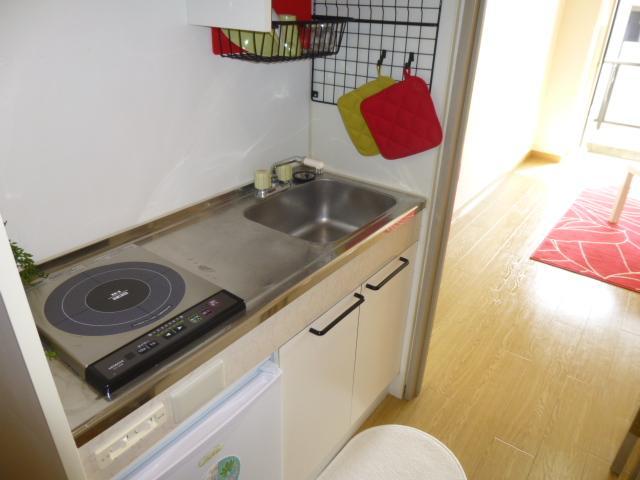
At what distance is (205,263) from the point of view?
4.25ft

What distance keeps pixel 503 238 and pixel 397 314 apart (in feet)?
6.71

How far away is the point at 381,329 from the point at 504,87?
9.41ft

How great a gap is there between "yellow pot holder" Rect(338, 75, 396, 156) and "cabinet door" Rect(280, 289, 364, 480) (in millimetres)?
564

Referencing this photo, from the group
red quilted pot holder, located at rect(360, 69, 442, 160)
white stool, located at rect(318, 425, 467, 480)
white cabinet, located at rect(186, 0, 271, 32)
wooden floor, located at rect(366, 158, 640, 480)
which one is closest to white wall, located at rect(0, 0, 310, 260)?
white cabinet, located at rect(186, 0, 271, 32)

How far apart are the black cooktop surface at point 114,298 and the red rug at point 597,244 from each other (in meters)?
2.80

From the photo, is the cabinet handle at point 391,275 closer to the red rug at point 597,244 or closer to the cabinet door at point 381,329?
the cabinet door at point 381,329

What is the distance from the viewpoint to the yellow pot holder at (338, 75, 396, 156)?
5.42 ft

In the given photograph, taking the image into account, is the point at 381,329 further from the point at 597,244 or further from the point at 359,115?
the point at 597,244

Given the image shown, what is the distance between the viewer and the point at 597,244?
3.46 meters

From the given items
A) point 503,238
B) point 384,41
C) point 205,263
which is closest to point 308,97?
point 384,41

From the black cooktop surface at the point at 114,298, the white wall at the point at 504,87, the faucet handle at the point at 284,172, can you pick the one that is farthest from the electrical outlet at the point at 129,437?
the white wall at the point at 504,87

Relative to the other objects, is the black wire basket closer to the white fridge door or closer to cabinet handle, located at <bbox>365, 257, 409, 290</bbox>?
cabinet handle, located at <bbox>365, 257, 409, 290</bbox>

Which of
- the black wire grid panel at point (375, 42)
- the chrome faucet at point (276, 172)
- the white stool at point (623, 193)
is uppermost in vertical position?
the black wire grid panel at point (375, 42)

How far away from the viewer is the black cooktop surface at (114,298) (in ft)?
3.34
